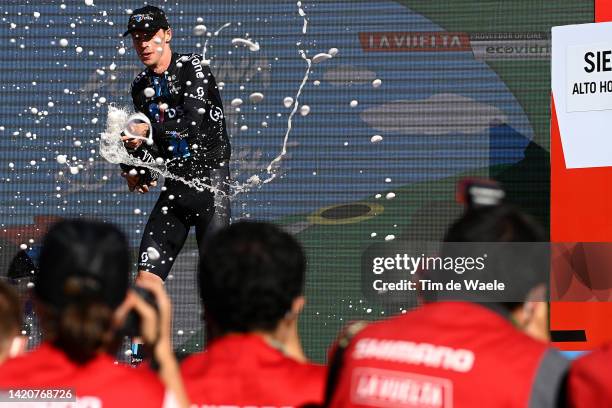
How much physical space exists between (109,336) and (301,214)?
5.44m

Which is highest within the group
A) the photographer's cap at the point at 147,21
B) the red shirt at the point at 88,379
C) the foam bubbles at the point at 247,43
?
the photographer's cap at the point at 147,21

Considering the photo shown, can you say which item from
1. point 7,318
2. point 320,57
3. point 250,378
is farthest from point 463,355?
point 320,57

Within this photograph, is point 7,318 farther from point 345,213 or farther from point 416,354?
point 345,213

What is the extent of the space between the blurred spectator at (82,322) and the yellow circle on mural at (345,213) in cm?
534

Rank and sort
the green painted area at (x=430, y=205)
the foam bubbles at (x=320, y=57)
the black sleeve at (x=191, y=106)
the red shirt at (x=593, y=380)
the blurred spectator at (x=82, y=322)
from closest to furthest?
1. the red shirt at (x=593, y=380)
2. the blurred spectator at (x=82, y=322)
3. the black sleeve at (x=191, y=106)
4. the green painted area at (x=430, y=205)
5. the foam bubbles at (x=320, y=57)

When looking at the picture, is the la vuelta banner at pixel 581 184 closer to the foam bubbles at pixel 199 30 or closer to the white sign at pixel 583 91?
the white sign at pixel 583 91

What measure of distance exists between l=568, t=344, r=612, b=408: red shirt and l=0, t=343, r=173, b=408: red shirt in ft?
2.07

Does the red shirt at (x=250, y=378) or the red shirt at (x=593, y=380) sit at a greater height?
the red shirt at (x=593, y=380)

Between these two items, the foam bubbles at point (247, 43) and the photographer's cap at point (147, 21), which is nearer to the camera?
the photographer's cap at point (147, 21)

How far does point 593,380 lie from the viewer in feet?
5.19

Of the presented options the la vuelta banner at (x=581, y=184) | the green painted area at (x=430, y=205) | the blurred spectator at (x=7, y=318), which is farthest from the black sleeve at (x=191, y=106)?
the blurred spectator at (x=7, y=318)

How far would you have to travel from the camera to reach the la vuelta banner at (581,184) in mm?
6465

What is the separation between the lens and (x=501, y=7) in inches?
281

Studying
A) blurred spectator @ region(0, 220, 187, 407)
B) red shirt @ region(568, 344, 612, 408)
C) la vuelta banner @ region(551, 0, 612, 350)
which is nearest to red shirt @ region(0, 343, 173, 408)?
blurred spectator @ region(0, 220, 187, 407)
